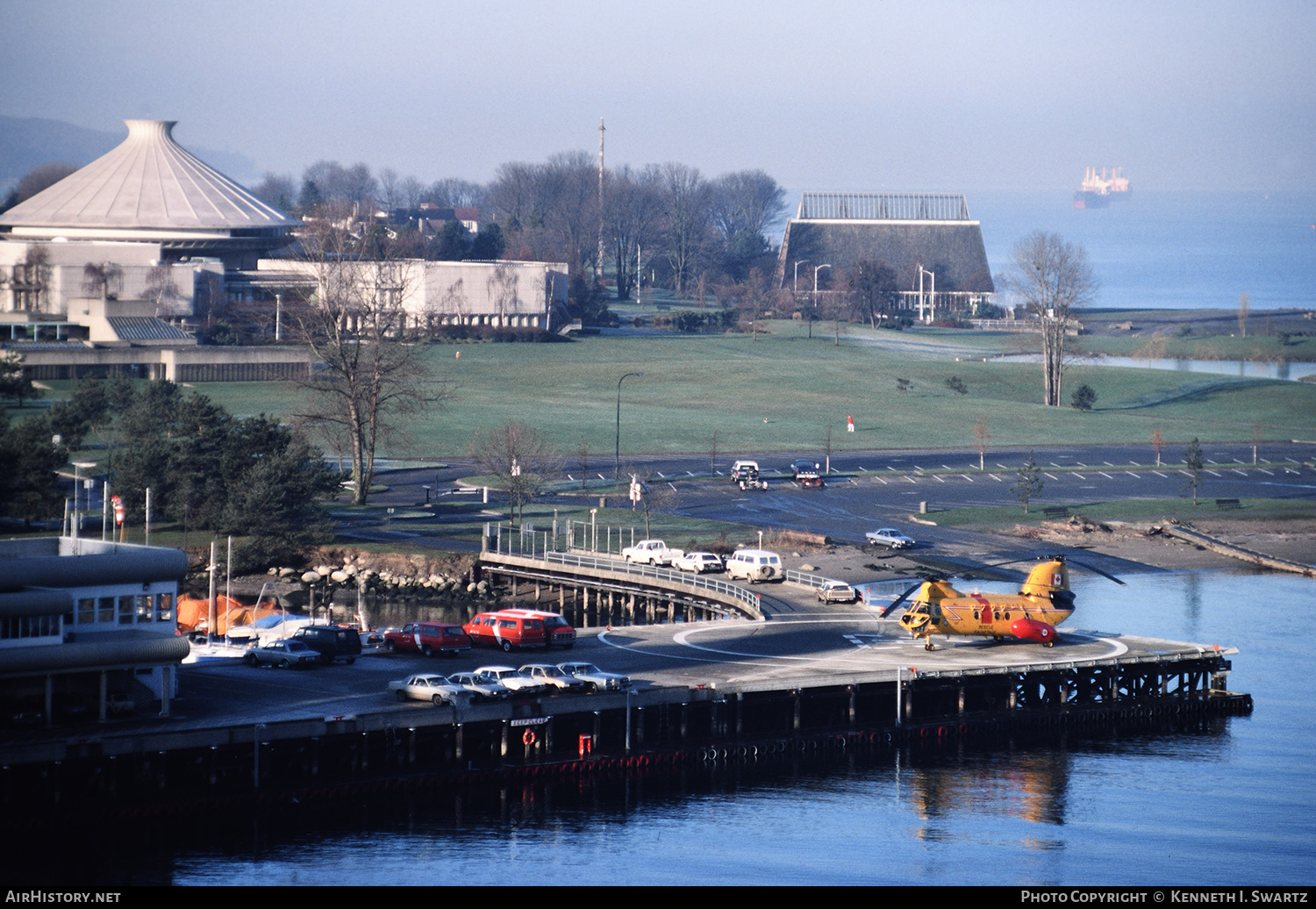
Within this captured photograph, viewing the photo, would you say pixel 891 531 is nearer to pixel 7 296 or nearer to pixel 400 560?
pixel 400 560

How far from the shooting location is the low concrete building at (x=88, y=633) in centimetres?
4469

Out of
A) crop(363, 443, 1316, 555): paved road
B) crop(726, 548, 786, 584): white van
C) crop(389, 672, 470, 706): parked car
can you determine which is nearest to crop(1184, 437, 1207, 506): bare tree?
crop(363, 443, 1316, 555): paved road

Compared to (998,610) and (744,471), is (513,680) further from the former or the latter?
(744,471)

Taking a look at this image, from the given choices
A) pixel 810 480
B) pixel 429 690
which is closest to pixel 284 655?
pixel 429 690

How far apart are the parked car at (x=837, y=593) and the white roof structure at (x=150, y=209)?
119133 millimetres

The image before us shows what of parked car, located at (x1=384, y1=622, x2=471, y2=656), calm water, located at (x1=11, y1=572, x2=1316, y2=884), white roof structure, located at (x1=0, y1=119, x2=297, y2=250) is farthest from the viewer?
white roof structure, located at (x1=0, y1=119, x2=297, y2=250)

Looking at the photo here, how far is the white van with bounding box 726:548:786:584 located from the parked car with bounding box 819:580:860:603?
4.37 meters

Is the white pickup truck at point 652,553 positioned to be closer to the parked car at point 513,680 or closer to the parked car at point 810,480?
the parked car at point 810,480

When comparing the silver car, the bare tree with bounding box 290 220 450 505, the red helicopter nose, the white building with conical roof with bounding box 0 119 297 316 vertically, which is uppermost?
the white building with conical roof with bounding box 0 119 297 316

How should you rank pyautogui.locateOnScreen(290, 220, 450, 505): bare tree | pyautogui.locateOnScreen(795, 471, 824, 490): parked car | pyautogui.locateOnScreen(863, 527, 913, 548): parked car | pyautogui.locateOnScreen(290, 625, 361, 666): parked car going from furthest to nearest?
pyautogui.locateOnScreen(795, 471, 824, 490): parked car, pyautogui.locateOnScreen(290, 220, 450, 505): bare tree, pyautogui.locateOnScreen(863, 527, 913, 548): parked car, pyautogui.locateOnScreen(290, 625, 361, 666): parked car

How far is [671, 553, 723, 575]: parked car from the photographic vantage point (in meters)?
73.8

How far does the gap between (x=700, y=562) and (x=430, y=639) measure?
19.5m

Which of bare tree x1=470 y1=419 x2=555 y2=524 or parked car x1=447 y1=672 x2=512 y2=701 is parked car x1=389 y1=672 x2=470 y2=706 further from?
bare tree x1=470 y1=419 x2=555 y2=524

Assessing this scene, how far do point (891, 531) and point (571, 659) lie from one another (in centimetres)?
3029
